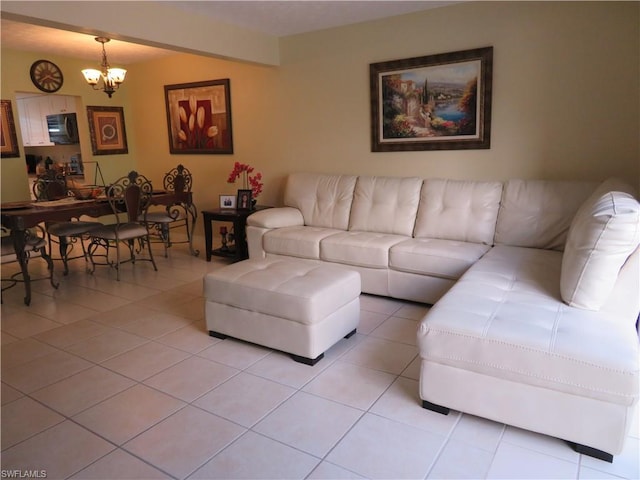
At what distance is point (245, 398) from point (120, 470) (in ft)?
2.08

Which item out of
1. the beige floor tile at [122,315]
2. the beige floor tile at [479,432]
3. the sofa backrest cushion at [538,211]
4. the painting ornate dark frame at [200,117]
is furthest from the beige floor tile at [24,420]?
the painting ornate dark frame at [200,117]

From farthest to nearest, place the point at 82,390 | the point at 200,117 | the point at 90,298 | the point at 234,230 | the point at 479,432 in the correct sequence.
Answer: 1. the point at 200,117
2. the point at 234,230
3. the point at 90,298
4. the point at 82,390
5. the point at 479,432

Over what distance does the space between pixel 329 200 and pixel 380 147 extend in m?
0.70

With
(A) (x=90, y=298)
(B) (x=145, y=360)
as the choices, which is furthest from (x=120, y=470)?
(A) (x=90, y=298)

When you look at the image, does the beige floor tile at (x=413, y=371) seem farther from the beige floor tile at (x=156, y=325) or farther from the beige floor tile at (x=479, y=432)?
the beige floor tile at (x=156, y=325)

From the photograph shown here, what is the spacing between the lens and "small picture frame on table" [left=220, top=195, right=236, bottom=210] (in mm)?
4848

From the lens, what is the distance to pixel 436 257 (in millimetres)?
3186

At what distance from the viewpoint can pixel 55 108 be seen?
661cm

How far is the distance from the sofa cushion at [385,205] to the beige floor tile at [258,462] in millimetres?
2352

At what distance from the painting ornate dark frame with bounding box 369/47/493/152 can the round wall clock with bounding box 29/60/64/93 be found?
13.0 feet

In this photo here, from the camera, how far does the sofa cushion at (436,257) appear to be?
123 inches

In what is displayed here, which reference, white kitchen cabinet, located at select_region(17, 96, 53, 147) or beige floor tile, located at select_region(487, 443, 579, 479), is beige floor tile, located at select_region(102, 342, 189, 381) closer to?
beige floor tile, located at select_region(487, 443, 579, 479)

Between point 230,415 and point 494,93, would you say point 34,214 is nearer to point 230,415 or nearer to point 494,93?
point 230,415

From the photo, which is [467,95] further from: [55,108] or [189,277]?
[55,108]
